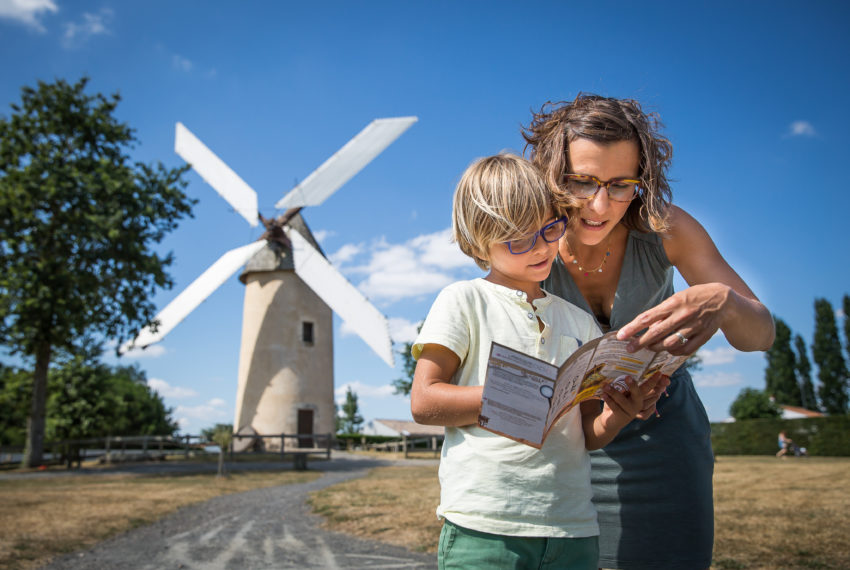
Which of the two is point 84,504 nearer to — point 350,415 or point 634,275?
point 634,275

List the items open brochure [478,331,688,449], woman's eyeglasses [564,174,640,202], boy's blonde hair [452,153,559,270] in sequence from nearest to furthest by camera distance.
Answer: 1. open brochure [478,331,688,449]
2. boy's blonde hair [452,153,559,270]
3. woman's eyeglasses [564,174,640,202]

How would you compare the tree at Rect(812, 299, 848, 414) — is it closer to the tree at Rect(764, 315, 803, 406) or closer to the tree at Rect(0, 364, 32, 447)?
the tree at Rect(764, 315, 803, 406)

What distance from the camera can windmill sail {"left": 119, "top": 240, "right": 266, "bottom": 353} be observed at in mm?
19281

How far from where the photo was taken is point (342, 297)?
1873 centimetres

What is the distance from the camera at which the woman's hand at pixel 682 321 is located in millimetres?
1296

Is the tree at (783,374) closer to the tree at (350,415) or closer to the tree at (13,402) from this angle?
the tree at (350,415)

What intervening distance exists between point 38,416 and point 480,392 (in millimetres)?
17352

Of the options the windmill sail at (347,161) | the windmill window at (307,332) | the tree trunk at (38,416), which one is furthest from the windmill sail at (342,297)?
the tree trunk at (38,416)

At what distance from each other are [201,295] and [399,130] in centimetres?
881

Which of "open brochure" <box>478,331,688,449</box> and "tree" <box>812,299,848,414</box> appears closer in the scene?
"open brochure" <box>478,331,688,449</box>

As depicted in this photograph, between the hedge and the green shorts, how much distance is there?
26383mm

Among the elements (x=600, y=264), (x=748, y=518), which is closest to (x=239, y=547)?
(x=600, y=264)

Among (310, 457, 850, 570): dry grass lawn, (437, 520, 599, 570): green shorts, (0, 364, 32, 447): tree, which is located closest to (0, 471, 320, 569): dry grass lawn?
(310, 457, 850, 570): dry grass lawn

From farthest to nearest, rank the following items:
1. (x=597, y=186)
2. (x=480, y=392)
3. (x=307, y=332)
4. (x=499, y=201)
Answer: (x=307, y=332)
(x=597, y=186)
(x=499, y=201)
(x=480, y=392)
